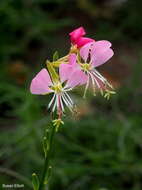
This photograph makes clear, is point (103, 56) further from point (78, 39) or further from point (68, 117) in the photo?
point (68, 117)

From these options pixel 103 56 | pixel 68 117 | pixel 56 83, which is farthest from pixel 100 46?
pixel 68 117

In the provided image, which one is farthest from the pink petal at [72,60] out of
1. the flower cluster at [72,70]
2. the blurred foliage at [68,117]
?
the blurred foliage at [68,117]

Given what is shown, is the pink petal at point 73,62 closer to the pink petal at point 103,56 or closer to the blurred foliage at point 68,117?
the pink petal at point 103,56

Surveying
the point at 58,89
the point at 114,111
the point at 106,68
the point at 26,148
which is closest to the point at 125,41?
the point at 106,68

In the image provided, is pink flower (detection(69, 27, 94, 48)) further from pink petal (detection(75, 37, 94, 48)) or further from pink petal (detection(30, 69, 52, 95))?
pink petal (detection(30, 69, 52, 95))

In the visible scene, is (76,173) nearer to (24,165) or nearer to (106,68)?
(24,165)
